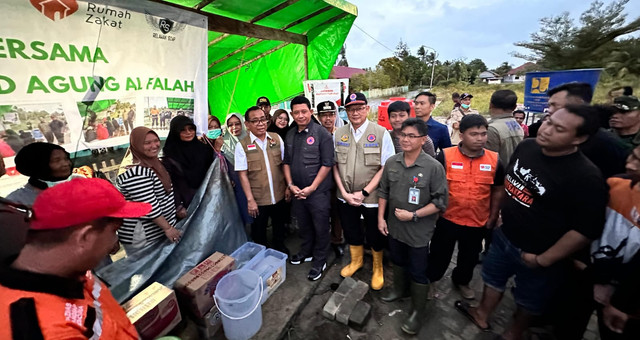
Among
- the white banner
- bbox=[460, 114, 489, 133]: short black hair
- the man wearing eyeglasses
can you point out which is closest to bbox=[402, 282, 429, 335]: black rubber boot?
the man wearing eyeglasses


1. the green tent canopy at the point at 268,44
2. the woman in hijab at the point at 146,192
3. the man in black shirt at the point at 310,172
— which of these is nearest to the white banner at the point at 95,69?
the green tent canopy at the point at 268,44

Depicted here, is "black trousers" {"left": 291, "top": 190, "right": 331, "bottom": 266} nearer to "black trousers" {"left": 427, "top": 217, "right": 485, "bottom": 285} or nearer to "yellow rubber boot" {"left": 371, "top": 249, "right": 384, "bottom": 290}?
"yellow rubber boot" {"left": 371, "top": 249, "right": 384, "bottom": 290}

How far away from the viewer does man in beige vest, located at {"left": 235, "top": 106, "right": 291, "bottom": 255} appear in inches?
115

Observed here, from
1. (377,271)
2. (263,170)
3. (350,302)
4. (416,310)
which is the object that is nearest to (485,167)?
(416,310)

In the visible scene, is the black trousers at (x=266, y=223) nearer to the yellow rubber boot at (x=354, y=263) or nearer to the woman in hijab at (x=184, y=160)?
the woman in hijab at (x=184, y=160)

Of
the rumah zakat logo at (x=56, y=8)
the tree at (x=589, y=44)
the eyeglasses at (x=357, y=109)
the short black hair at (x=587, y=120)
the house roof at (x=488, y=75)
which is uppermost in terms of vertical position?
the house roof at (x=488, y=75)

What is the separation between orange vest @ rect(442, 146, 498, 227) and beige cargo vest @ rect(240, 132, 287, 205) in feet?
6.15

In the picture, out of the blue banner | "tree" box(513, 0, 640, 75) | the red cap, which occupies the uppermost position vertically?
"tree" box(513, 0, 640, 75)

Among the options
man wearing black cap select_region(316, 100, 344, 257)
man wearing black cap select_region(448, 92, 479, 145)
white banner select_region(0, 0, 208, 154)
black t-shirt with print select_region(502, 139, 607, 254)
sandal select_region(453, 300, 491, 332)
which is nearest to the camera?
black t-shirt with print select_region(502, 139, 607, 254)

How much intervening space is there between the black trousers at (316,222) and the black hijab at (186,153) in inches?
46.4

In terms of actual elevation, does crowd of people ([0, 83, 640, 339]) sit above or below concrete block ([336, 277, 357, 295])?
above

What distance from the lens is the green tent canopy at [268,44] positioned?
3.36m

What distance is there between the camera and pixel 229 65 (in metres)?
5.86

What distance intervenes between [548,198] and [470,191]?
65 cm
